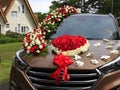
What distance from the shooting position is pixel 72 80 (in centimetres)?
597

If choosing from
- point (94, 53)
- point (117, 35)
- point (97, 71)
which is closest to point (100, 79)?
point (97, 71)

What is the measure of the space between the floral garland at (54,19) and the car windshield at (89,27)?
0.14 metres

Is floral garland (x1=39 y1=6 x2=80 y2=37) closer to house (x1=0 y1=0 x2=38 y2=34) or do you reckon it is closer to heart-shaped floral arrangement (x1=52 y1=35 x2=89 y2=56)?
heart-shaped floral arrangement (x1=52 y1=35 x2=89 y2=56)

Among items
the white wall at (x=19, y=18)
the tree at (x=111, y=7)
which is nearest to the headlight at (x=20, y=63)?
the white wall at (x=19, y=18)

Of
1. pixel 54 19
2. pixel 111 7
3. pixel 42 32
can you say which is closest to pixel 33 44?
pixel 42 32

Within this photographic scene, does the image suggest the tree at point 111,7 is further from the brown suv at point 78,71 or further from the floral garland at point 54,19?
the brown suv at point 78,71

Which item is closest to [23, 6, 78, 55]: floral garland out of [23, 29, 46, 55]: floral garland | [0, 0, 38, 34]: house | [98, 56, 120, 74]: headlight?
[23, 29, 46, 55]: floral garland

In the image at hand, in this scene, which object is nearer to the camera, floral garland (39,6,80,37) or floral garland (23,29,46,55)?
floral garland (23,29,46,55)

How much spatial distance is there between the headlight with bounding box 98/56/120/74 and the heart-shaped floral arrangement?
58cm

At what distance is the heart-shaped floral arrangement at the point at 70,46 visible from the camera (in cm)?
648

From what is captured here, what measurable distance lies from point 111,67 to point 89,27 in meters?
2.31

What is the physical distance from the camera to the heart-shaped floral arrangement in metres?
6.48

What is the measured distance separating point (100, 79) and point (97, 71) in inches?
4.6

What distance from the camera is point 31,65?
6.28 meters
